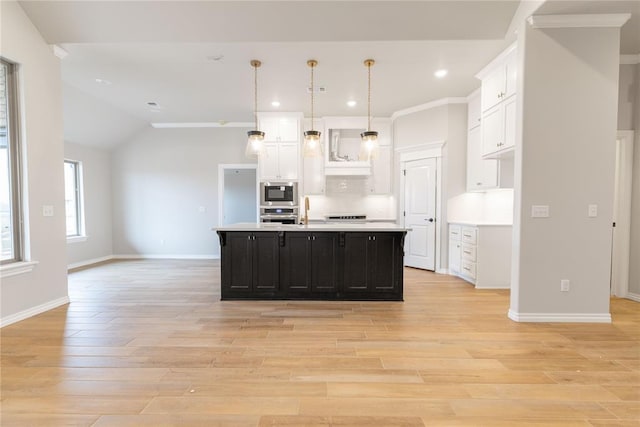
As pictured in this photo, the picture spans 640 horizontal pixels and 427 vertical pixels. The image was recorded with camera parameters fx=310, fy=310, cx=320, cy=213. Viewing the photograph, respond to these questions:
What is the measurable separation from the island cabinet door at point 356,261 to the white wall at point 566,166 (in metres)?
1.57

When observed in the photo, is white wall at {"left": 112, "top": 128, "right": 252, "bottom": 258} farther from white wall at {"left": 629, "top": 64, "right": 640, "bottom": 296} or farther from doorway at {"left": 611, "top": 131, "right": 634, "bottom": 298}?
white wall at {"left": 629, "top": 64, "right": 640, "bottom": 296}

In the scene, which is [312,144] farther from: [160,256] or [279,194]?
[160,256]

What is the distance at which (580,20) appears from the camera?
289 centimetres

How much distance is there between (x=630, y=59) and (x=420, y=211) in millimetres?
3261

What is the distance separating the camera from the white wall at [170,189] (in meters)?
6.72

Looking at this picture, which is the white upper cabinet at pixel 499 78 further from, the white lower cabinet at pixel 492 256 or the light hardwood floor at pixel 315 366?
the light hardwood floor at pixel 315 366

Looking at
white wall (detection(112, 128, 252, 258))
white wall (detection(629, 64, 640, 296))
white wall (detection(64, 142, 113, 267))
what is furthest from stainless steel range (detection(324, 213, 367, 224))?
white wall (detection(64, 142, 113, 267))

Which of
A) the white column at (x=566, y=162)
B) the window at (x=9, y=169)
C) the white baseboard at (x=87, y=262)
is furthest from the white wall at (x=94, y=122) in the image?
the white column at (x=566, y=162)

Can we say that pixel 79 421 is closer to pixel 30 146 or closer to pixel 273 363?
pixel 273 363

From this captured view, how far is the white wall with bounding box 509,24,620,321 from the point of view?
2936 millimetres

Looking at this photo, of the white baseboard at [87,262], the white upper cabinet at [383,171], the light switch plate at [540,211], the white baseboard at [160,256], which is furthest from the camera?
the white baseboard at [160,256]

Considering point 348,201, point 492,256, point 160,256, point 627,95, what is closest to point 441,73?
point 627,95

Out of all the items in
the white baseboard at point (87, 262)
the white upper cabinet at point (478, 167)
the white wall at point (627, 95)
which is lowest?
the white baseboard at point (87, 262)

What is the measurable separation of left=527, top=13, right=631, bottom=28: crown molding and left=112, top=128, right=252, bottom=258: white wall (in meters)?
5.28
